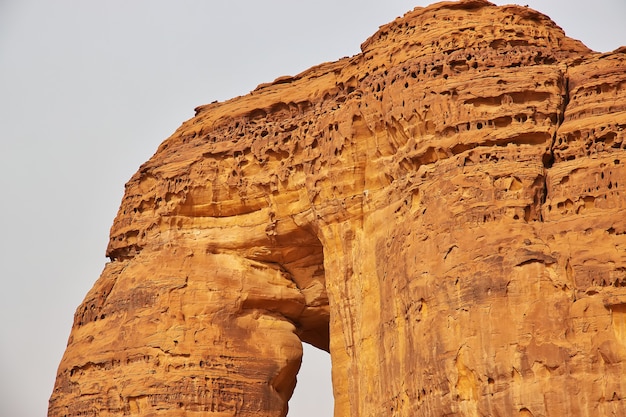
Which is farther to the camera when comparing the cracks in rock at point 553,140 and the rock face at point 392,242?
the cracks in rock at point 553,140

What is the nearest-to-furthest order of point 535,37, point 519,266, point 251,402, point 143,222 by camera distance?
point 519,266
point 535,37
point 251,402
point 143,222

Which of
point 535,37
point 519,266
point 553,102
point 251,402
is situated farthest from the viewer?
point 251,402

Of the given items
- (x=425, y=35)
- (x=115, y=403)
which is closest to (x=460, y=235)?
(x=425, y=35)

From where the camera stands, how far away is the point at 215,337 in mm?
27312

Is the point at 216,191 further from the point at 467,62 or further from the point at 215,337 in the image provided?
→ the point at 467,62

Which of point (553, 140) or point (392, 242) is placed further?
point (392, 242)

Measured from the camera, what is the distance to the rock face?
20391 mm

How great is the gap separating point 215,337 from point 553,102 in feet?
30.2

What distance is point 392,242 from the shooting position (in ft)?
77.5

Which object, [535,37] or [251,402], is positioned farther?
[251,402]

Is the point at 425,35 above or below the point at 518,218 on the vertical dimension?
above

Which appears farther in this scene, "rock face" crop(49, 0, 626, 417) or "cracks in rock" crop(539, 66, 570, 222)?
"cracks in rock" crop(539, 66, 570, 222)

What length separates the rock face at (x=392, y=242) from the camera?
20391 millimetres

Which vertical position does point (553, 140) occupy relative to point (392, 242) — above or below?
above
